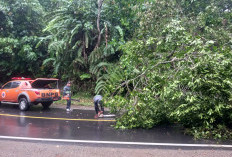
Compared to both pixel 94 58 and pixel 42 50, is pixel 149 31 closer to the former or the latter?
pixel 94 58

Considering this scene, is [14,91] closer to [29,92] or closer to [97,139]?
[29,92]

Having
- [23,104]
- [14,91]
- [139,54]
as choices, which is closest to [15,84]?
[14,91]

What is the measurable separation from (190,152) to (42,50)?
1562cm

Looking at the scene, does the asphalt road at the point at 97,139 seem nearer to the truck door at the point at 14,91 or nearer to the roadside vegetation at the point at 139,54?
the roadside vegetation at the point at 139,54

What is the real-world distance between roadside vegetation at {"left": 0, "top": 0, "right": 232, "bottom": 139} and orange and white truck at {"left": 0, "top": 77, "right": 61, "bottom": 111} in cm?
275

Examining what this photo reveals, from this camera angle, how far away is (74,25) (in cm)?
1516

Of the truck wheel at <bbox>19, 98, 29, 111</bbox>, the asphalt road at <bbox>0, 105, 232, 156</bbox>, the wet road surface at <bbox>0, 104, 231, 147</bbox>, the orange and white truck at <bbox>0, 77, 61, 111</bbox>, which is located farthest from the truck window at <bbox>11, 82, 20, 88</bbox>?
the asphalt road at <bbox>0, 105, 232, 156</bbox>

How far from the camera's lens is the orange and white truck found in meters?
10.8

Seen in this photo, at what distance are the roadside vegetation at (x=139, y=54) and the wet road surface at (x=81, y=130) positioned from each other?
452 mm

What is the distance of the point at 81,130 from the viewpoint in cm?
756

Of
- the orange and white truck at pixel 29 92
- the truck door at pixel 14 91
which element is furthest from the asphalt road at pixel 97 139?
the truck door at pixel 14 91

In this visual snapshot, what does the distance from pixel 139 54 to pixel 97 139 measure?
155 inches

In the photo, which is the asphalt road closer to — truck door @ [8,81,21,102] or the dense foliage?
the dense foliage

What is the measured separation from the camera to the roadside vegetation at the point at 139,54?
702 centimetres
